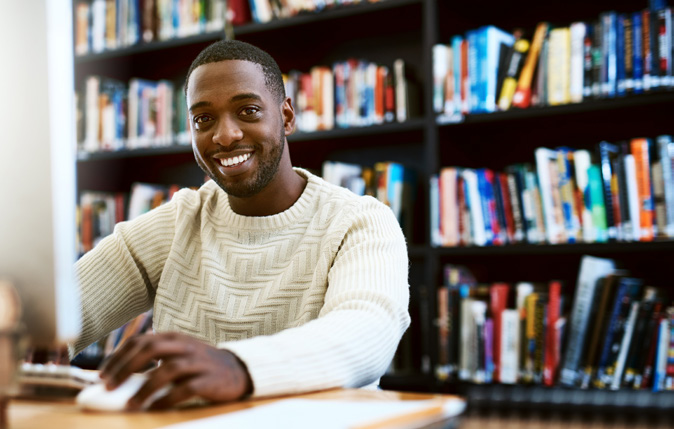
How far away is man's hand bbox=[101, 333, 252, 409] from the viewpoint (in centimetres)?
74

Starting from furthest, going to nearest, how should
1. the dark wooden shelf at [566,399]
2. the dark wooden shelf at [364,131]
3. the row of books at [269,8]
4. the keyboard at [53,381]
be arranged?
the row of books at [269,8] < the dark wooden shelf at [364,131] < the dark wooden shelf at [566,399] < the keyboard at [53,381]

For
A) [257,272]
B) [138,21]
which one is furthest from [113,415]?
[138,21]

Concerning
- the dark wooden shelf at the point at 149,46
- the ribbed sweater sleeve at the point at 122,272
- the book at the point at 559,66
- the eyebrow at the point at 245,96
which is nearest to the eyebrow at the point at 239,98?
the eyebrow at the point at 245,96

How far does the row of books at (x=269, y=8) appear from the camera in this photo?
8.34 feet

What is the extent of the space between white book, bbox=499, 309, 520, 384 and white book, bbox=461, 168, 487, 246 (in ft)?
0.78

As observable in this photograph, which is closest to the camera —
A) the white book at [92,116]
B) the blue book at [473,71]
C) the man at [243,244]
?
the man at [243,244]

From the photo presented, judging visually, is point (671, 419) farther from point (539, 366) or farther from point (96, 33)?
point (96, 33)

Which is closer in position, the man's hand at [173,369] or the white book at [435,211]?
the man's hand at [173,369]

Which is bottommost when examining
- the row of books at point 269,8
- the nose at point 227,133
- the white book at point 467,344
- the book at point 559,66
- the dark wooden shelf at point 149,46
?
the white book at point 467,344

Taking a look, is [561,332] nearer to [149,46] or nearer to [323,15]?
[323,15]

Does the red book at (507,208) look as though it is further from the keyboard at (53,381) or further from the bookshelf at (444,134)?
the keyboard at (53,381)

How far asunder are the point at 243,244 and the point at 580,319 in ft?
3.55

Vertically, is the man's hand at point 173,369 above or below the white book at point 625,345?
above

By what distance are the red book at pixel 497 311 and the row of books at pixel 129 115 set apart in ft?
4.36
